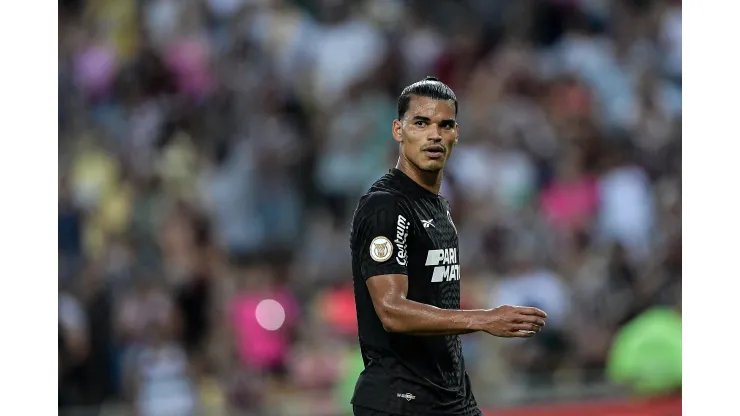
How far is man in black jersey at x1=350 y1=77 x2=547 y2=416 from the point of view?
442 centimetres

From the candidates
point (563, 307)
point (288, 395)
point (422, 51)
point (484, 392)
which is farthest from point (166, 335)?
point (422, 51)

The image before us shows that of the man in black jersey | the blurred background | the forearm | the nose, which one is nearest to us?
the forearm

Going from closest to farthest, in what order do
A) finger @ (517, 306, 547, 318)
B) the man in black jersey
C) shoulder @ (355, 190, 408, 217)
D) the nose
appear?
1. finger @ (517, 306, 547, 318)
2. the man in black jersey
3. shoulder @ (355, 190, 408, 217)
4. the nose

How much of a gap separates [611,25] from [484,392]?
19.1 feet

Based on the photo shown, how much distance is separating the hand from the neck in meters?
0.79

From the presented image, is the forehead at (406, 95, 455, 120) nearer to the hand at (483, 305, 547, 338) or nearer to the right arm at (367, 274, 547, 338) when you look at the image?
the right arm at (367, 274, 547, 338)

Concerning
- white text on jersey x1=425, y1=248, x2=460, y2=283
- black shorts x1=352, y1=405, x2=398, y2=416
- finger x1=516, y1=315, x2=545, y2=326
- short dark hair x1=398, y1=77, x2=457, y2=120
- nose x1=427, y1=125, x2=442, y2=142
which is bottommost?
black shorts x1=352, y1=405, x2=398, y2=416

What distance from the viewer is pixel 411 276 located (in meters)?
4.58

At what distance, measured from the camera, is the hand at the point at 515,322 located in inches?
162

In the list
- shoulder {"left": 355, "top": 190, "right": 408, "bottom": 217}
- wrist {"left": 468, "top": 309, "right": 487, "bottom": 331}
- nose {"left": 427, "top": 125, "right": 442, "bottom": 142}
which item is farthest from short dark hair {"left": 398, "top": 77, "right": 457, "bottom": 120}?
wrist {"left": 468, "top": 309, "right": 487, "bottom": 331}

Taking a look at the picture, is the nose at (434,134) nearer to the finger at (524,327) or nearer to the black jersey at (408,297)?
the black jersey at (408,297)

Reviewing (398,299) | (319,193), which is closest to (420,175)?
(398,299)

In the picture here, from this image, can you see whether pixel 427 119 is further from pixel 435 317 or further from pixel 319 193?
→ pixel 319 193

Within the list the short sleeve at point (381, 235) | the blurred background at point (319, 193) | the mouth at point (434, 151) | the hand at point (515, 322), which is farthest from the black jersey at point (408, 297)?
the blurred background at point (319, 193)
